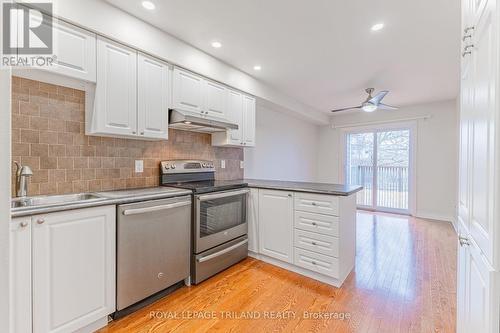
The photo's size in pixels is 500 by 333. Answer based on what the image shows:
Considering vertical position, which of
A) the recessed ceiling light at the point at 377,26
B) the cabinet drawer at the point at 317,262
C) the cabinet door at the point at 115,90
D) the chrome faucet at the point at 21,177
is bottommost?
the cabinet drawer at the point at 317,262

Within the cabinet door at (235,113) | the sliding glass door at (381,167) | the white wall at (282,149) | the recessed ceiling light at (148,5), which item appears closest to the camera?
the recessed ceiling light at (148,5)

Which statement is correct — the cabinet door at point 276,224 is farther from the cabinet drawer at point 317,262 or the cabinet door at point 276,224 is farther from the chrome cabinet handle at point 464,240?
the chrome cabinet handle at point 464,240

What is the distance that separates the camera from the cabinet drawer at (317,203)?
238 cm

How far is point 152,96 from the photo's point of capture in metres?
2.38

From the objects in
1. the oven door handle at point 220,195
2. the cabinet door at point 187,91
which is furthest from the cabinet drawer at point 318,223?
the cabinet door at point 187,91

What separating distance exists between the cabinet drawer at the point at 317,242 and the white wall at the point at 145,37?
2.14 m

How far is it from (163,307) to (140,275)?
1.16 ft

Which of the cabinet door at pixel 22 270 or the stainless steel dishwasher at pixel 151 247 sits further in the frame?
the stainless steel dishwasher at pixel 151 247

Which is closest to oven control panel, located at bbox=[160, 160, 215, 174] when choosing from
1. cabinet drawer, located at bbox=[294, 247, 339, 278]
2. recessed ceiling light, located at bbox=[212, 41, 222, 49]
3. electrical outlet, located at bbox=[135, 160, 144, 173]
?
electrical outlet, located at bbox=[135, 160, 144, 173]

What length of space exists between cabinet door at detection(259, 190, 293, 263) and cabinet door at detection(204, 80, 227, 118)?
1.15m

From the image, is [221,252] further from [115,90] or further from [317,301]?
[115,90]

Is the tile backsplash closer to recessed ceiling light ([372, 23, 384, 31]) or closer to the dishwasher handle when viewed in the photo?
the dishwasher handle

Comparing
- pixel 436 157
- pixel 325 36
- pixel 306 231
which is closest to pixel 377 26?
pixel 325 36

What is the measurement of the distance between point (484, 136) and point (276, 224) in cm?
215
